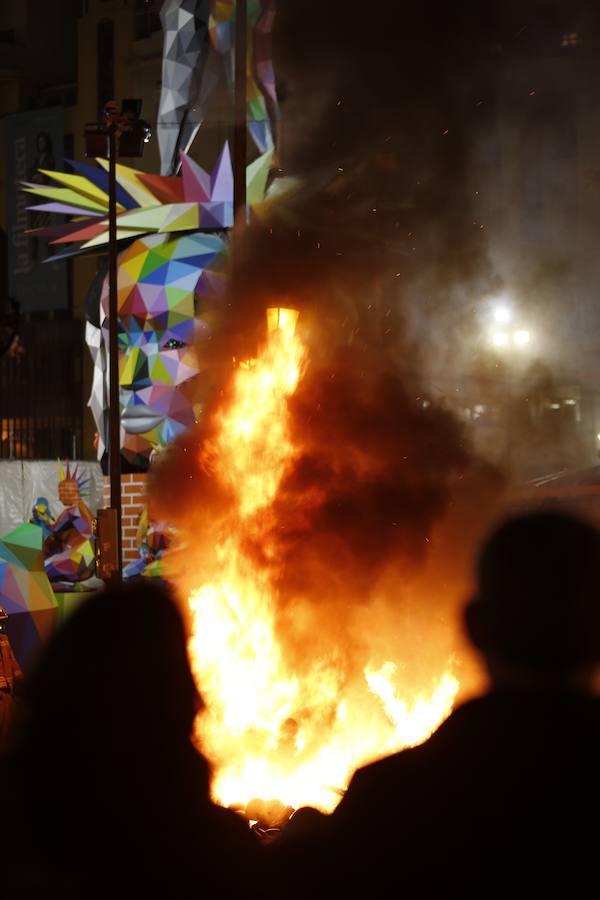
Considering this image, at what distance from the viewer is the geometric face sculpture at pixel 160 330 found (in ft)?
43.4

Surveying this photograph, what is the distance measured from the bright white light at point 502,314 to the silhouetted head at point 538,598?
1306cm

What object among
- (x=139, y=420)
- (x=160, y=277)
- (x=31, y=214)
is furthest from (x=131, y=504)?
(x=31, y=214)

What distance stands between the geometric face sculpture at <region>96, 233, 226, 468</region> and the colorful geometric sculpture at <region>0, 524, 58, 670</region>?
6.12 meters

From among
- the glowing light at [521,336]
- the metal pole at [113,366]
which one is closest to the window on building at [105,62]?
the glowing light at [521,336]

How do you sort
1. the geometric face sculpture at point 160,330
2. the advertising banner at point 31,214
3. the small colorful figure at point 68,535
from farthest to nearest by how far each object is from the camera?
the advertising banner at point 31,214 → the small colorful figure at point 68,535 → the geometric face sculpture at point 160,330

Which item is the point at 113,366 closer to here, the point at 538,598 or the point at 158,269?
the point at 158,269

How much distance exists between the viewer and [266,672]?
275 inches

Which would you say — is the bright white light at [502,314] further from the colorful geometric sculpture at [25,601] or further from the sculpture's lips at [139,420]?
the colorful geometric sculpture at [25,601]

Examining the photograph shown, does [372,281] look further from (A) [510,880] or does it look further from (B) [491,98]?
(A) [510,880]

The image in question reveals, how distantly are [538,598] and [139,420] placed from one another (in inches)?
470

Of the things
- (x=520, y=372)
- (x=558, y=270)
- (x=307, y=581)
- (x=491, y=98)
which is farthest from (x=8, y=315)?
(x=520, y=372)

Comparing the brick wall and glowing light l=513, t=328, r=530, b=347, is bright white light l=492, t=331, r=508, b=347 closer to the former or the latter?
glowing light l=513, t=328, r=530, b=347

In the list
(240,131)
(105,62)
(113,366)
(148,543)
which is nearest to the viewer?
(240,131)

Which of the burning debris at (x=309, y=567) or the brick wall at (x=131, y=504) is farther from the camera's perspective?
the brick wall at (x=131, y=504)
